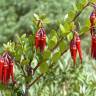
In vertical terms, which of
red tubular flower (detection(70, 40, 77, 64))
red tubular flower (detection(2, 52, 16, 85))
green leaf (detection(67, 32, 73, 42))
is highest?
green leaf (detection(67, 32, 73, 42))

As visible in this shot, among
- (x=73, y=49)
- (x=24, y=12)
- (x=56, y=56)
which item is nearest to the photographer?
(x=73, y=49)

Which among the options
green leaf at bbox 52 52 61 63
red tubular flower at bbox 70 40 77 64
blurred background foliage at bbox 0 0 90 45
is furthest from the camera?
blurred background foliage at bbox 0 0 90 45

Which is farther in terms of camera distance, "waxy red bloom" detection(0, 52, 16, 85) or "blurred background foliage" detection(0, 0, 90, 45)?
"blurred background foliage" detection(0, 0, 90, 45)

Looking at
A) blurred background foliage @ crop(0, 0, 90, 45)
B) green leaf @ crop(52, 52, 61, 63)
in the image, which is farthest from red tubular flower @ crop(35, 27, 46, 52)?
blurred background foliage @ crop(0, 0, 90, 45)

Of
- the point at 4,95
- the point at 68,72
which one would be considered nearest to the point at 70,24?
the point at 4,95

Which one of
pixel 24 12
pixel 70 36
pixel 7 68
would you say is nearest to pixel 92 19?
pixel 70 36

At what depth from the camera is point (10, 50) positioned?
2764mm

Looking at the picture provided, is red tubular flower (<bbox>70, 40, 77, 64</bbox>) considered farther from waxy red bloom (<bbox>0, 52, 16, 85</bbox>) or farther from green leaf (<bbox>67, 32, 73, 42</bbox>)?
waxy red bloom (<bbox>0, 52, 16, 85</bbox>)

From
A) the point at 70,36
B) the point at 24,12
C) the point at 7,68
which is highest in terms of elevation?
the point at 24,12

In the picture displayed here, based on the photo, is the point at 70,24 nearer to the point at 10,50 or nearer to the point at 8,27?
the point at 10,50

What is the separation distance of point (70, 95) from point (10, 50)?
722mm

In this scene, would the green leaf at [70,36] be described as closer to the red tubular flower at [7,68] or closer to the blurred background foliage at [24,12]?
the red tubular flower at [7,68]

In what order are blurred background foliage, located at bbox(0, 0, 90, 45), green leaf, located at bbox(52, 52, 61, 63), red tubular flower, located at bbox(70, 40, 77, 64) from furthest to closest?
blurred background foliage, located at bbox(0, 0, 90, 45) → green leaf, located at bbox(52, 52, 61, 63) → red tubular flower, located at bbox(70, 40, 77, 64)

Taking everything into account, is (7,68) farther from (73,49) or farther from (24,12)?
(24,12)
